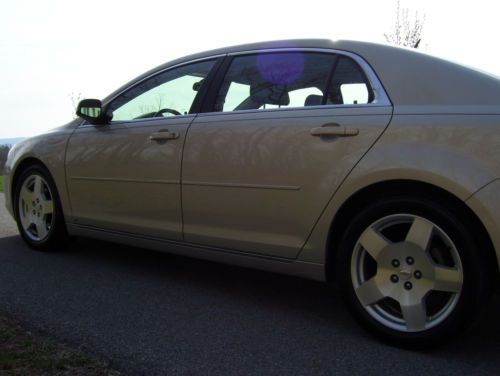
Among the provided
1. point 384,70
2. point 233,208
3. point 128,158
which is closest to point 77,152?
point 128,158

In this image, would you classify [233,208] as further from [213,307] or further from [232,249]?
[213,307]

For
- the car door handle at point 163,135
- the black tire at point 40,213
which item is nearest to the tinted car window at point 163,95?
the car door handle at point 163,135

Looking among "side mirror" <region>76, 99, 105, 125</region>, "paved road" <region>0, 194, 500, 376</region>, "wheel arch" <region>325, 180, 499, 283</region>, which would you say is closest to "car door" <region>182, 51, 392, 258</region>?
"wheel arch" <region>325, 180, 499, 283</region>

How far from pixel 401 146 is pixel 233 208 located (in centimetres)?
111

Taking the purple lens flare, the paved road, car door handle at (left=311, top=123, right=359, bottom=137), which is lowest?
the paved road

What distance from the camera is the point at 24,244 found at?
16.1ft

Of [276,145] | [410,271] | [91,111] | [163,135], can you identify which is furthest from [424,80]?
[91,111]

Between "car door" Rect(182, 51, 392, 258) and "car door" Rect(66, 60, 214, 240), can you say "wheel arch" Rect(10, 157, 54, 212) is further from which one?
"car door" Rect(182, 51, 392, 258)

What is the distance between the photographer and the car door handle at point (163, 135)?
354 cm

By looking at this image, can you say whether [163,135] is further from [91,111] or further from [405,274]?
[405,274]

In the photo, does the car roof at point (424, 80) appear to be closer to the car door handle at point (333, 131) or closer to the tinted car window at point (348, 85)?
the tinted car window at point (348, 85)

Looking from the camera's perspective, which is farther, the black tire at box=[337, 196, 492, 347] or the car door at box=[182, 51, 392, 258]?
the car door at box=[182, 51, 392, 258]

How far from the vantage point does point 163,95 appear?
392cm

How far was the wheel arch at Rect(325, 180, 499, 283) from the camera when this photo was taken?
245 cm
